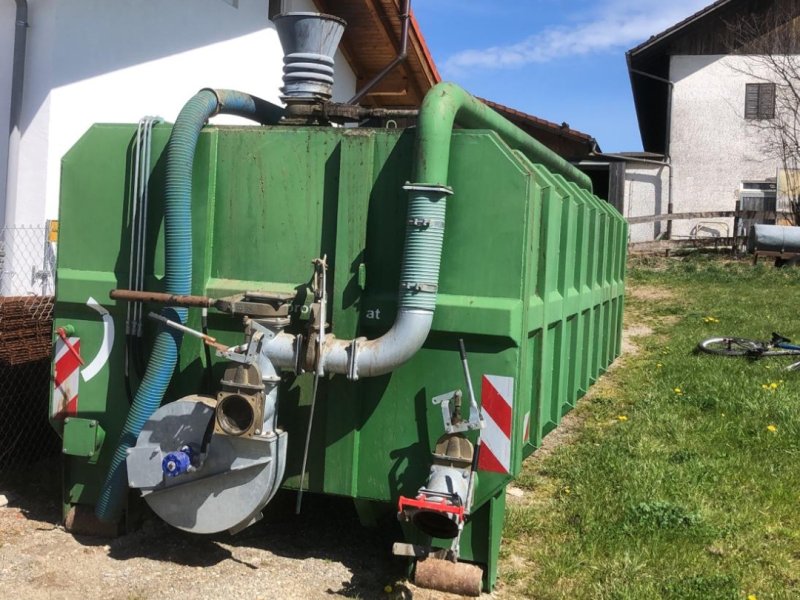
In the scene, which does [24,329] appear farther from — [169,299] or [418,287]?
[418,287]

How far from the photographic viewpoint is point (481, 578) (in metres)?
3.69

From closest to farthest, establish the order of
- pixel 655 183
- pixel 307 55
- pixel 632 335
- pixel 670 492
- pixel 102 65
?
pixel 307 55, pixel 670 492, pixel 102 65, pixel 632 335, pixel 655 183

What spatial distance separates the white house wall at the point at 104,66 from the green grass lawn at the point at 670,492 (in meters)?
4.72

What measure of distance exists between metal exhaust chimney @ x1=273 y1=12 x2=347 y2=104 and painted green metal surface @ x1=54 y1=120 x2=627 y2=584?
1.93 ft

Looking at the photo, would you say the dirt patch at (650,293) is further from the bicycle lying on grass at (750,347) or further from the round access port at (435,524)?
the round access port at (435,524)

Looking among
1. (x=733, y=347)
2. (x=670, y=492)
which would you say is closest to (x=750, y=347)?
(x=733, y=347)

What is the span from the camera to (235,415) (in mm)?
3586

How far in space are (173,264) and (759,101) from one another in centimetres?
2453

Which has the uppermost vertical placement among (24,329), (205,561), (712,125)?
(712,125)

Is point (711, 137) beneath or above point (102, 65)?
above

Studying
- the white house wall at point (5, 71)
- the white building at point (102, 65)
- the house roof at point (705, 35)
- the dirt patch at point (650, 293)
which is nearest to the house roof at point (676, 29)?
the house roof at point (705, 35)

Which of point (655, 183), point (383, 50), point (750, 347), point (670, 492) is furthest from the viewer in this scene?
point (655, 183)

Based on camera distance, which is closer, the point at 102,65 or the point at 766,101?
the point at 102,65

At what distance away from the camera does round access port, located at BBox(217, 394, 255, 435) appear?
3.54 m
